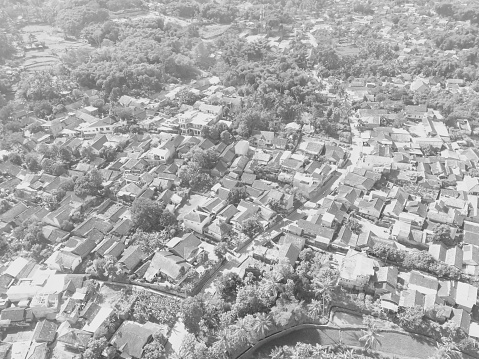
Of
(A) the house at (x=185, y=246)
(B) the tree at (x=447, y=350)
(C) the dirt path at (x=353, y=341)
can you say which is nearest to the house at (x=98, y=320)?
(A) the house at (x=185, y=246)

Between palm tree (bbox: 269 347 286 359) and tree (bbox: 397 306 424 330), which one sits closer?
palm tree (bbox: 269 347 286 359)

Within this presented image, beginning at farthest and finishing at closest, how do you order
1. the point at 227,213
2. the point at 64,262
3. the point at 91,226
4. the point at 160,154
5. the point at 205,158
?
the point at 160,154, the point at 205,158, the point at 227,213, the point at 91,226, the point at 64,262

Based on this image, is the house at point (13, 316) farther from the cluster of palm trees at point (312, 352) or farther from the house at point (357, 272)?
the house at point (357, 272)

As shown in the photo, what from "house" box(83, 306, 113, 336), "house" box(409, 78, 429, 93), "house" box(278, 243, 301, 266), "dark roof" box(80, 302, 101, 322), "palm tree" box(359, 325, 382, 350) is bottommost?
"palm tree" box(359, 325, 382, 350)

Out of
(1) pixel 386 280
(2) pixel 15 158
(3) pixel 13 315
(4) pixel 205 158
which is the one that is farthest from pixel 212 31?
(3) pixel 13 315

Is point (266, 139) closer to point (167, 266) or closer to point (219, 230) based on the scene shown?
point (219, 230)

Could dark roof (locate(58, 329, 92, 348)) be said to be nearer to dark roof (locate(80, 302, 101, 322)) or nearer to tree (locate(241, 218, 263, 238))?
dark roof (locate(80, 302, 101, 322))

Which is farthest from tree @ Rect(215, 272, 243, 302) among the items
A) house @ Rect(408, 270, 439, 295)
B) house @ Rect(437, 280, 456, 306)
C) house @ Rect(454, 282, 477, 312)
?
house @ Rect(454, 282, 477, 312)
